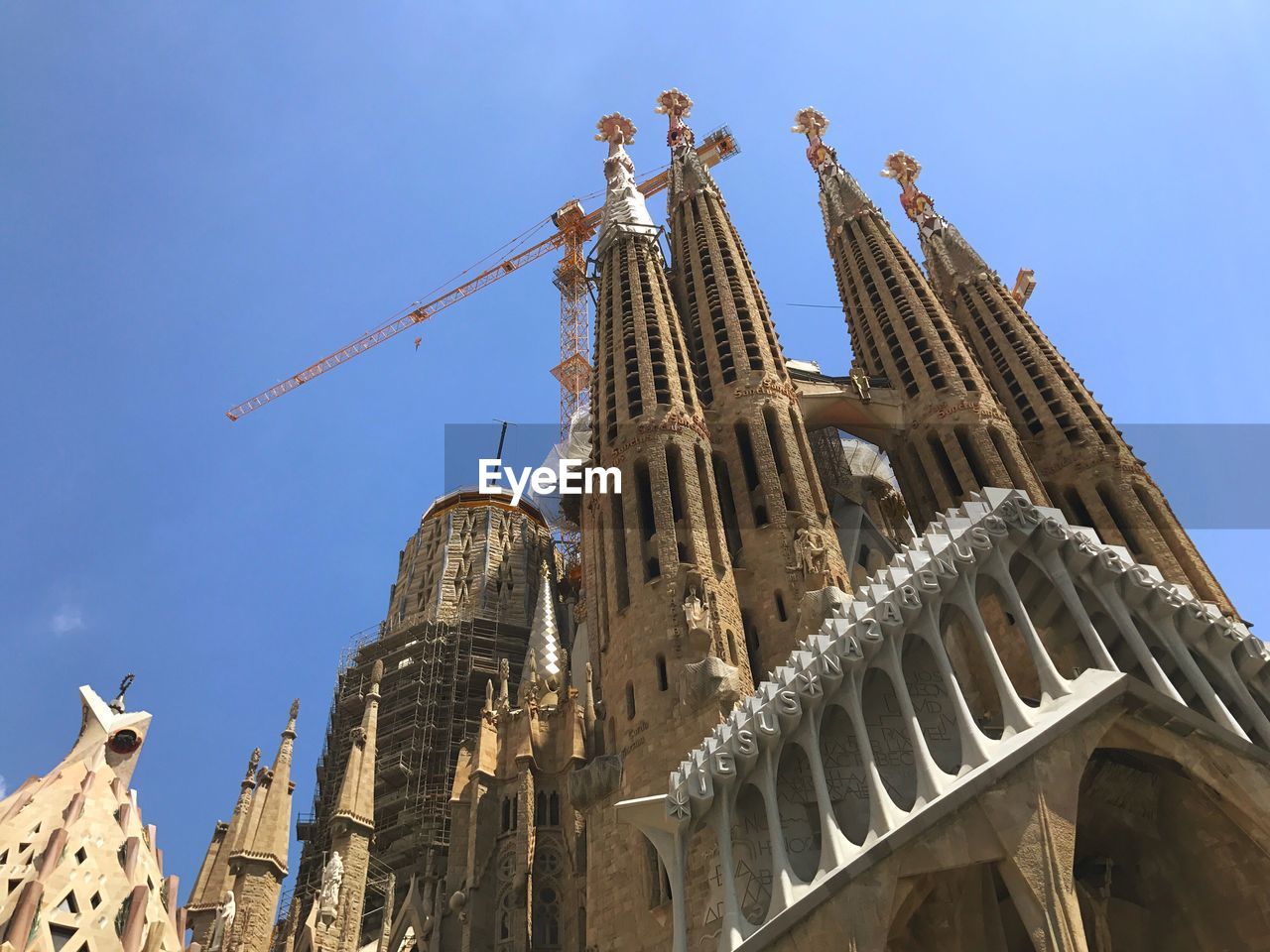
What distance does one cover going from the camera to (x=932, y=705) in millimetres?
17906

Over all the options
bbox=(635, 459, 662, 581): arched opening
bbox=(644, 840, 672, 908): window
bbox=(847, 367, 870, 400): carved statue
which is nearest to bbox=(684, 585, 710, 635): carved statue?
bbox=(635, 459, 662, 581): arched opening

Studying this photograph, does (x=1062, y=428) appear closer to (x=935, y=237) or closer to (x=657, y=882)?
(x=935, y=237)

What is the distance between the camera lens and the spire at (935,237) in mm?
43406

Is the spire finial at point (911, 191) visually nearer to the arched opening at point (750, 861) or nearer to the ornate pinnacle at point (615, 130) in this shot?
the ornate pinnacle at point (615, 130)

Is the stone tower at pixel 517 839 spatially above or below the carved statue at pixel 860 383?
below

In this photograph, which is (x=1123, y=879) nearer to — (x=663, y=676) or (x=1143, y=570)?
(x=1143, y=570)

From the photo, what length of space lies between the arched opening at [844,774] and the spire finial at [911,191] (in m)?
34.0

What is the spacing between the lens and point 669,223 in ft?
146

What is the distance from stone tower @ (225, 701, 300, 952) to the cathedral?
10cm

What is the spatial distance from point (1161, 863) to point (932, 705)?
4980 mm

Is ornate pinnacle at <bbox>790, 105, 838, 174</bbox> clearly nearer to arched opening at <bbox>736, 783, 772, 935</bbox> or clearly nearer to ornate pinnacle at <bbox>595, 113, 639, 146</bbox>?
ornate pinnacle at <bbox>595, 113, 639, 146</bbox>

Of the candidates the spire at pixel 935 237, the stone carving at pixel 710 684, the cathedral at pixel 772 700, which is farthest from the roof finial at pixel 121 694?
the spire at pixel 935 237

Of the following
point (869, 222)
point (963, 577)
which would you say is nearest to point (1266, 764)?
point (963, 577)

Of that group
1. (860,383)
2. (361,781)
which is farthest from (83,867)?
(860,383)
